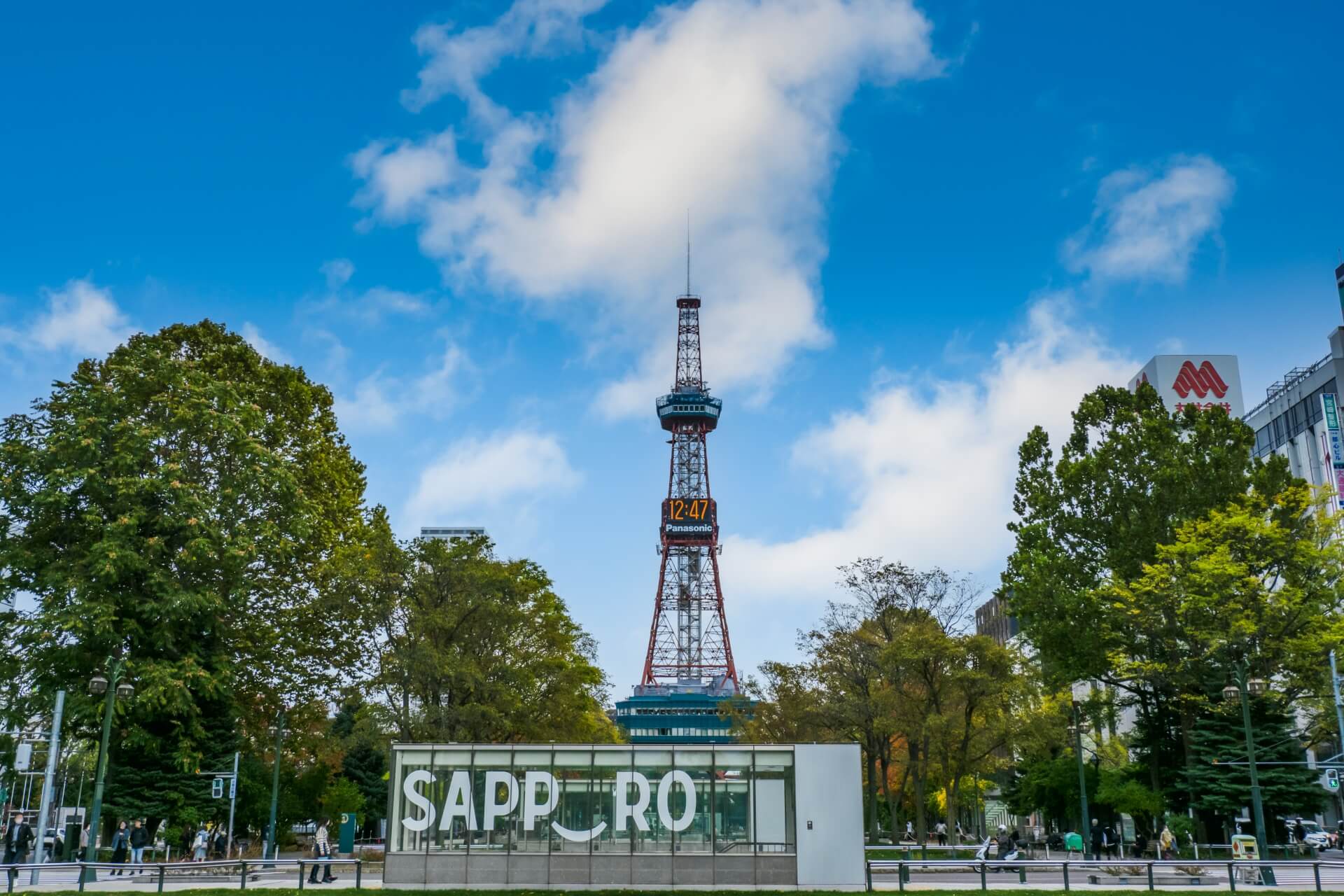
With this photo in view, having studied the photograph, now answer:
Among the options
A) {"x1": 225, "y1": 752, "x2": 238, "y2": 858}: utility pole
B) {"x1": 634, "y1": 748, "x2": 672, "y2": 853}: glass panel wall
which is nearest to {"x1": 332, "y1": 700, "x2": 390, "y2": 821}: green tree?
{"x1": 225, "y1": 752, "x2": 238, "y2": 858}: utility pole

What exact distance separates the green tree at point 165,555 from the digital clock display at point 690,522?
265ft

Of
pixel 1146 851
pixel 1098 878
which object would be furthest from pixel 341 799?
pixel 1098 878

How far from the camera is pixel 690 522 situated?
4963 inches

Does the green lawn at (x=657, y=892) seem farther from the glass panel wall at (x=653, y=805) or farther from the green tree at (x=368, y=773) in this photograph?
the green tree at (x=368, y=773)

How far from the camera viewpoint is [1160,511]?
151ft

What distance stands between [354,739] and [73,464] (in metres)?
14.4

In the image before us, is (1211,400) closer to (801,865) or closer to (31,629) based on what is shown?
(801,865)

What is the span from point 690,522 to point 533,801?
317 feet

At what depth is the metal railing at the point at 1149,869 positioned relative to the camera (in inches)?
1042

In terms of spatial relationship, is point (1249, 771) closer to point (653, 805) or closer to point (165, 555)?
point (653, 805)

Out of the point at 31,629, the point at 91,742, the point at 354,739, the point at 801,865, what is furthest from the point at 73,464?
the point at 801,865

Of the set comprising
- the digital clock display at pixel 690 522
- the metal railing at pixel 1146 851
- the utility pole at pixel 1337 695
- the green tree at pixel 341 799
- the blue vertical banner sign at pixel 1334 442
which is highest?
the digital clock display at pixel 690 522

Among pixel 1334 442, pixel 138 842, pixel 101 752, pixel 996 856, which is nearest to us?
pixel 101 752

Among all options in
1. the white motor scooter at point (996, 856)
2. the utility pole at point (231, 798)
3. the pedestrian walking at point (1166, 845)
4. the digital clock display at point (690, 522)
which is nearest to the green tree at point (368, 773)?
the utility pole at point (231, 798)
